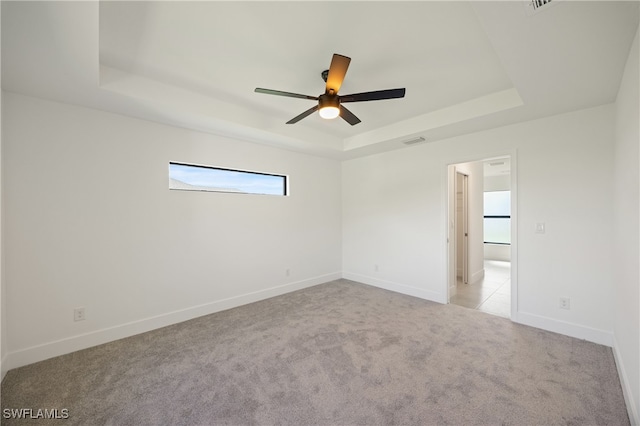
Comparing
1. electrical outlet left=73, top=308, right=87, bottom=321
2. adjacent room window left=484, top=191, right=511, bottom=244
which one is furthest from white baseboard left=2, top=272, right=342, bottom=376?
adjacent room window left=484, top=191, right=511, bottom=244

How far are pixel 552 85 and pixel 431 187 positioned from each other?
1.88 m

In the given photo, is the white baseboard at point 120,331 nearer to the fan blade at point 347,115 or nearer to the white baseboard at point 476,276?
the fan blade at point 347,115

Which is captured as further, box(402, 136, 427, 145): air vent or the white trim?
box(402, 136, 427, 145): air vent

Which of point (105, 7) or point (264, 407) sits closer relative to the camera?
point (105, 7)

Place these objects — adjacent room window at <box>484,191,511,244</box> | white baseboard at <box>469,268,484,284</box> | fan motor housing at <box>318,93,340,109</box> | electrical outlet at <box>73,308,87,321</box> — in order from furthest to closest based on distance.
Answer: adjacent room window at <box>484,191,511,244</box>
white baseboard at <box>469,268,484,284</box>
electrical outlet at <box>73,308,87,321</box>
fan motor housing at <box>318,93,340,109</box>

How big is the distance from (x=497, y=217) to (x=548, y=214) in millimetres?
5778

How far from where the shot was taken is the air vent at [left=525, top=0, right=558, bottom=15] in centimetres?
134

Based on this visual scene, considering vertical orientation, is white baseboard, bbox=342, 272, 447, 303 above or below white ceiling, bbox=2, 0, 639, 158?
below

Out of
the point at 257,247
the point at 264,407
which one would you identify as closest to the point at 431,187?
the point at 257,247

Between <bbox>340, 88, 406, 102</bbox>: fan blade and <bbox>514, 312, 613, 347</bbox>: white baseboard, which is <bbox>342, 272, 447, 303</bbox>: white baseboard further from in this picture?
<bbox>340, 88, 406, 102</bbox>: fan blade

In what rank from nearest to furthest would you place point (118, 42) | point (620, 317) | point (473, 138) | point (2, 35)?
point (2, 35)
point (118, 42)
point (620, 317)
point (473, 138)

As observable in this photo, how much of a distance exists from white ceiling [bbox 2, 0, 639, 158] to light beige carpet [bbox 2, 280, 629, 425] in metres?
2.40

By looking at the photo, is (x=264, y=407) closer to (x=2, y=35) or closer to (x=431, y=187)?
(x=2, y=35)

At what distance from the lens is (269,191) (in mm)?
4109
